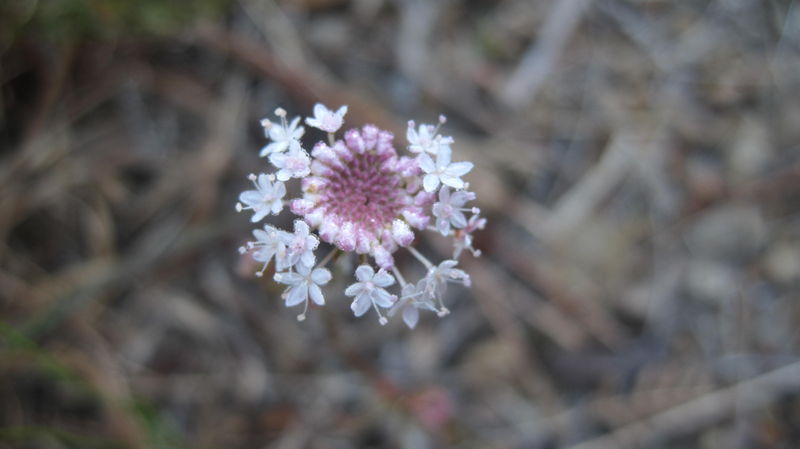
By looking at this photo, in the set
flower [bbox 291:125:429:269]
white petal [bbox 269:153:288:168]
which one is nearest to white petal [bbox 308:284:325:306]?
flower [bbox 291:125:429:269]

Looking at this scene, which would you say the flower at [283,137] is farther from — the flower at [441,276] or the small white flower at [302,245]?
the flower at [441,276]

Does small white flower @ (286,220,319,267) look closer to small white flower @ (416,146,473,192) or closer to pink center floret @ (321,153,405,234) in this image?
pink center floret @ (321,153,405,234)

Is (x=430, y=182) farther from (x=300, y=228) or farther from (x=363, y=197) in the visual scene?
(x=300, y=228)

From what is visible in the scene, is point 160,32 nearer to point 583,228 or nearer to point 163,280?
point 163,280

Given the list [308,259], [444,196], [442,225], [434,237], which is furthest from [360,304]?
[434,237]

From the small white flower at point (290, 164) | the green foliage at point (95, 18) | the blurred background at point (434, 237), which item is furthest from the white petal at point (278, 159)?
the green foliage at point (95, 18)
